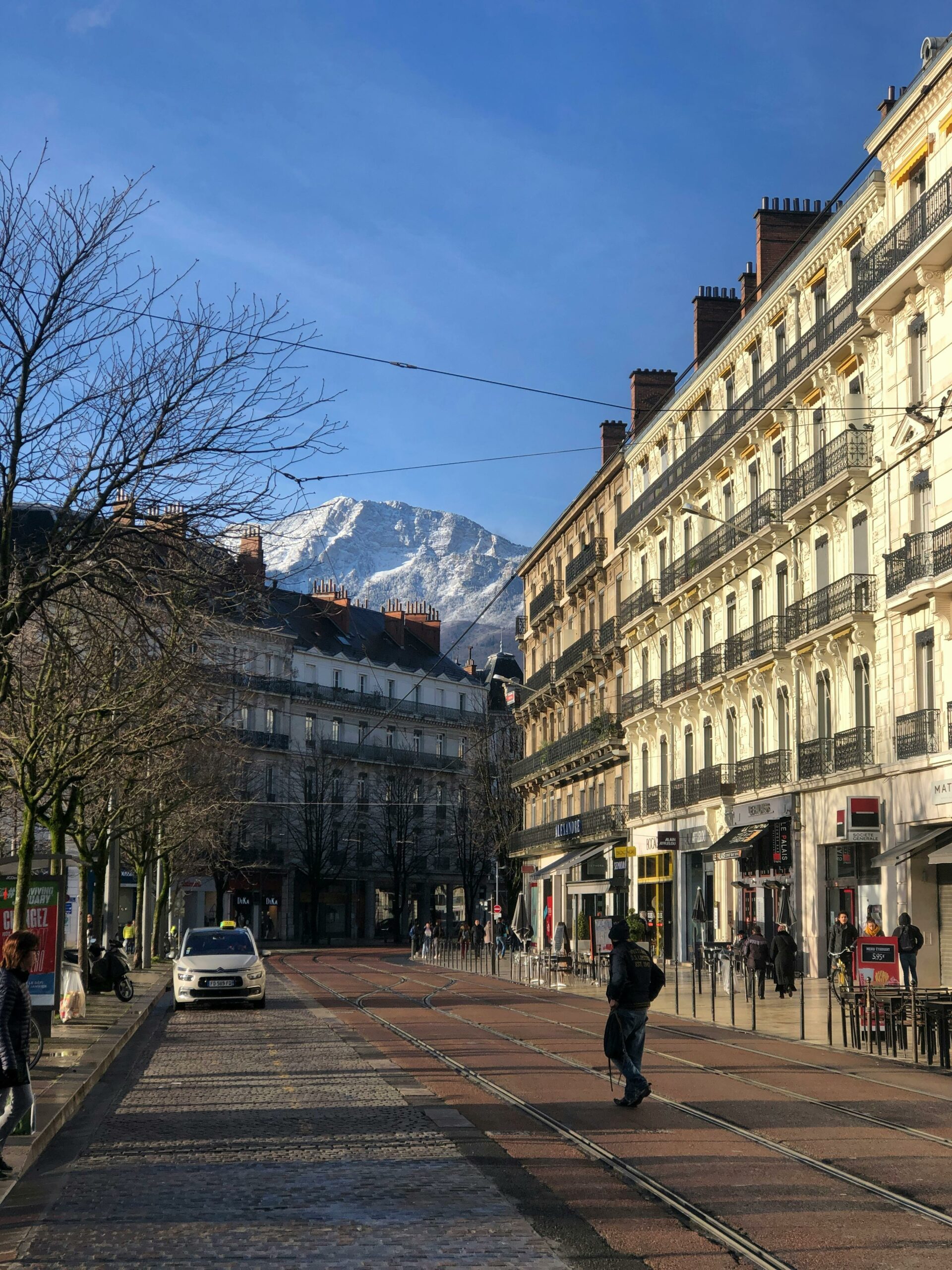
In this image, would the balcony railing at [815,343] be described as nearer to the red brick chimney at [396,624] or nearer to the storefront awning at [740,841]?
the storefront awning at [740,841]

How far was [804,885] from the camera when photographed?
1465 inches

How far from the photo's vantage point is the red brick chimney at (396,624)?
10056 centimetres

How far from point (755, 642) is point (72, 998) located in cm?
2224

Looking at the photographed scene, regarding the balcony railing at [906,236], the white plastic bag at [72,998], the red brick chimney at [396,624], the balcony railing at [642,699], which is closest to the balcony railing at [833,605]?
the balcony railing at [906,236]

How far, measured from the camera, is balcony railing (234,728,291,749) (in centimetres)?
7881

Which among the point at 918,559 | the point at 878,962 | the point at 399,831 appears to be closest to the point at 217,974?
the point at 878,962

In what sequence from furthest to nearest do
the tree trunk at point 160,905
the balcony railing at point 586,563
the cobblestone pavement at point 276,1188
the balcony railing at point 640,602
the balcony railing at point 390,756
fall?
the balcony railing at point 390,756
the balcony railing at point 586,563
the tree trunk at point 160,905
the balcony railing at point 640,602
the cobblestone pavement at point 276,1188

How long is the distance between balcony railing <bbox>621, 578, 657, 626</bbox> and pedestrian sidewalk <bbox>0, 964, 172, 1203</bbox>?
81.1ft

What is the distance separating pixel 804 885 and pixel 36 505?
85.8 feet

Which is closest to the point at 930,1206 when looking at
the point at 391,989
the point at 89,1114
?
the point at 89,1114

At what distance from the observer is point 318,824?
84062 millimetres

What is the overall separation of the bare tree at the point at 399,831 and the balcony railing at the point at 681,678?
135 ft

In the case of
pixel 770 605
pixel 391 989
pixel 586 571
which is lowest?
pixel 391 989

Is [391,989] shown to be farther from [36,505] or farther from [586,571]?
[586,571]
